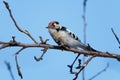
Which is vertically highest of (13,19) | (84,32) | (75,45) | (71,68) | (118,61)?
(13,19)

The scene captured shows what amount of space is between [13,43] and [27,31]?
0.81 ft

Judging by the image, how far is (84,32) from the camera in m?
1.87

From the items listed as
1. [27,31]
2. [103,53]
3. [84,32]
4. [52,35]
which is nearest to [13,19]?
[27,31]

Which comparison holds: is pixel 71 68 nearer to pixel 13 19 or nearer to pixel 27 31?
pixel 27 31

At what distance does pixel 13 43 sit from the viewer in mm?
1688

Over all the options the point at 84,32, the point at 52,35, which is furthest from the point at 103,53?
the point at 52,35

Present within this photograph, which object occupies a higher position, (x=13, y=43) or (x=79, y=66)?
(x=13, y=43)

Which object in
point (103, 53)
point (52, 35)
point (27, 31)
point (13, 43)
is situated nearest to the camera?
point (13, 43)

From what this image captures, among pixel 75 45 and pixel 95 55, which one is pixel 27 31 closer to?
pixel 95 55

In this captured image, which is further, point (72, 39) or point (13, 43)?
point (72, 39)

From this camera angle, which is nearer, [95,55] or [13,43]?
[13,43]

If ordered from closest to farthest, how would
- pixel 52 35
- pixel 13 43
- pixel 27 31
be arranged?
pixel 13 43 → pixel 27 31 → pixel 52 35

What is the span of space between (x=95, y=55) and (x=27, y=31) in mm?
441

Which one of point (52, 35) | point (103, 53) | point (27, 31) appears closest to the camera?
point (103, 53)
